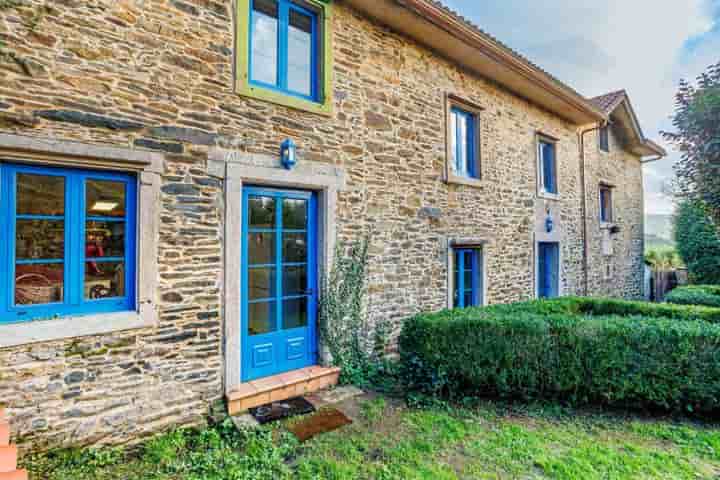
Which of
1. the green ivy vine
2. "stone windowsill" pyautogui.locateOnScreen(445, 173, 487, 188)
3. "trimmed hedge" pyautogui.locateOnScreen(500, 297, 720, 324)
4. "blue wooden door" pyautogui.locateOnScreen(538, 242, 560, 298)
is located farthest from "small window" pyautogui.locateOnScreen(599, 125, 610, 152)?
the green ivy vine

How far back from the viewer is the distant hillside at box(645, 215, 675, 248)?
54.0ft

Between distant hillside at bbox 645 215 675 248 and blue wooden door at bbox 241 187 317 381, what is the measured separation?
1799cm

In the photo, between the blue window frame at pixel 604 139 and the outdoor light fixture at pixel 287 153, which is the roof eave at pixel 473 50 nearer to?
the outdoor light fixture at pixel 287 153

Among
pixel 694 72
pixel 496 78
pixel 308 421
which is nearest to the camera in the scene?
pixel 308 421

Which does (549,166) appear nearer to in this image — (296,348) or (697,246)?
(296,348)

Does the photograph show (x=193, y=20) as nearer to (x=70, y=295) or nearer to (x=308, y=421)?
(x=70, y=295)

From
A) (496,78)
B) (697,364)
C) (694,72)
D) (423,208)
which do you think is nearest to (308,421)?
(423,208)

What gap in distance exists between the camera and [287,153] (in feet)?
14.5

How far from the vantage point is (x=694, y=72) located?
6.93 metres

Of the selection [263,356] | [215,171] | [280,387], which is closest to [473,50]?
[215,171]

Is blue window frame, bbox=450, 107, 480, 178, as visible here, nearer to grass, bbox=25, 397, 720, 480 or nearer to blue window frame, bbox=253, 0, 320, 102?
blue window frame, bbox=253, 0, 320, 102

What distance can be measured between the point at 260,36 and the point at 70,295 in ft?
11.9

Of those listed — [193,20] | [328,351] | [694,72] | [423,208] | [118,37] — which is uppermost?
[694,72]

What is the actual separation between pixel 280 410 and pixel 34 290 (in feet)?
8.66
